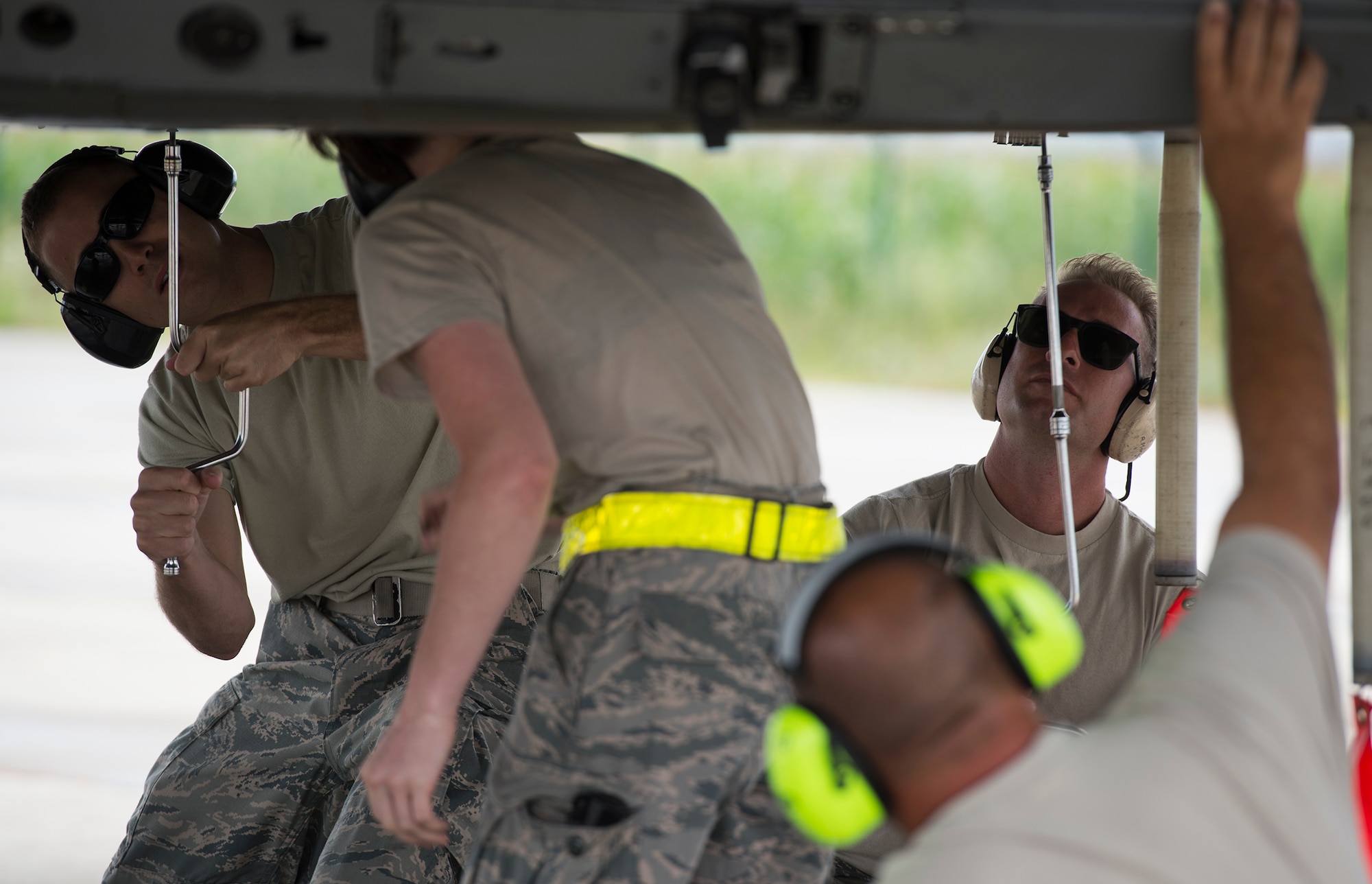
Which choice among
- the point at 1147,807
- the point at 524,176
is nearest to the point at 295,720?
the point at 524,176

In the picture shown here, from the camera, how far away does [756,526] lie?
1.65m

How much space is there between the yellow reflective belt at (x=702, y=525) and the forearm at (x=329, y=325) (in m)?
0.84

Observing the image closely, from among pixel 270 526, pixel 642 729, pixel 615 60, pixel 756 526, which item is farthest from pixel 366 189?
pixel 270 526

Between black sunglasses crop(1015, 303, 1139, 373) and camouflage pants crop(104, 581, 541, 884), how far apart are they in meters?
1.03

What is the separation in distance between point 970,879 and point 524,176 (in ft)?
3.36

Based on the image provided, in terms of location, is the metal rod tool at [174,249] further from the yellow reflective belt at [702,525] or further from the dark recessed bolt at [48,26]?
the yellow reflective belt at [702,525]

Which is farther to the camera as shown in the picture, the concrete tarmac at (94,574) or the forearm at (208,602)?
the concrete tarmac at (94,574)

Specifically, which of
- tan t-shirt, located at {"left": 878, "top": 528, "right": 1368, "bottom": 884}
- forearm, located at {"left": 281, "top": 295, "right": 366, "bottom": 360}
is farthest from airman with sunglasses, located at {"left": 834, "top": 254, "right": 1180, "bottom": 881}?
tan t-shirt, located at {"left": 878, "top": 528, "right": 1368, "bottom": 884}

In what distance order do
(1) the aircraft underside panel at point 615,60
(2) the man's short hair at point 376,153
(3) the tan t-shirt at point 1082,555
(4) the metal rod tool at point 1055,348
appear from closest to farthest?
(1) the aircraft underside panel at point 615,60, (2) the man's short hair at point 376,153, (4) the metal rod tool at point 1055,348, (3) the tan t-shirt at point 1082,555

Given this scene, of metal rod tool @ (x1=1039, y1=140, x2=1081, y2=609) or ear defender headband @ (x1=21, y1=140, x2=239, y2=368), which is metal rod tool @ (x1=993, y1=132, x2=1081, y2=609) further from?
ear defender headband @ (x1=21, y1=140, x2=239, y2=368)

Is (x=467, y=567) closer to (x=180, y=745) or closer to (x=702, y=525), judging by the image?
(x=702, y=525)

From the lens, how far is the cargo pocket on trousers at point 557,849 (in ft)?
5.17

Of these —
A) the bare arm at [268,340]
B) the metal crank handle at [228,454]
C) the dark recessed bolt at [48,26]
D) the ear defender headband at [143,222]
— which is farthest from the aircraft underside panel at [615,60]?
the ear defender headband at [143,222]

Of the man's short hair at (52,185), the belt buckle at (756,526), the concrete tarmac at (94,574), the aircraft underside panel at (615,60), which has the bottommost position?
the concrete tarmac at (94,574)
